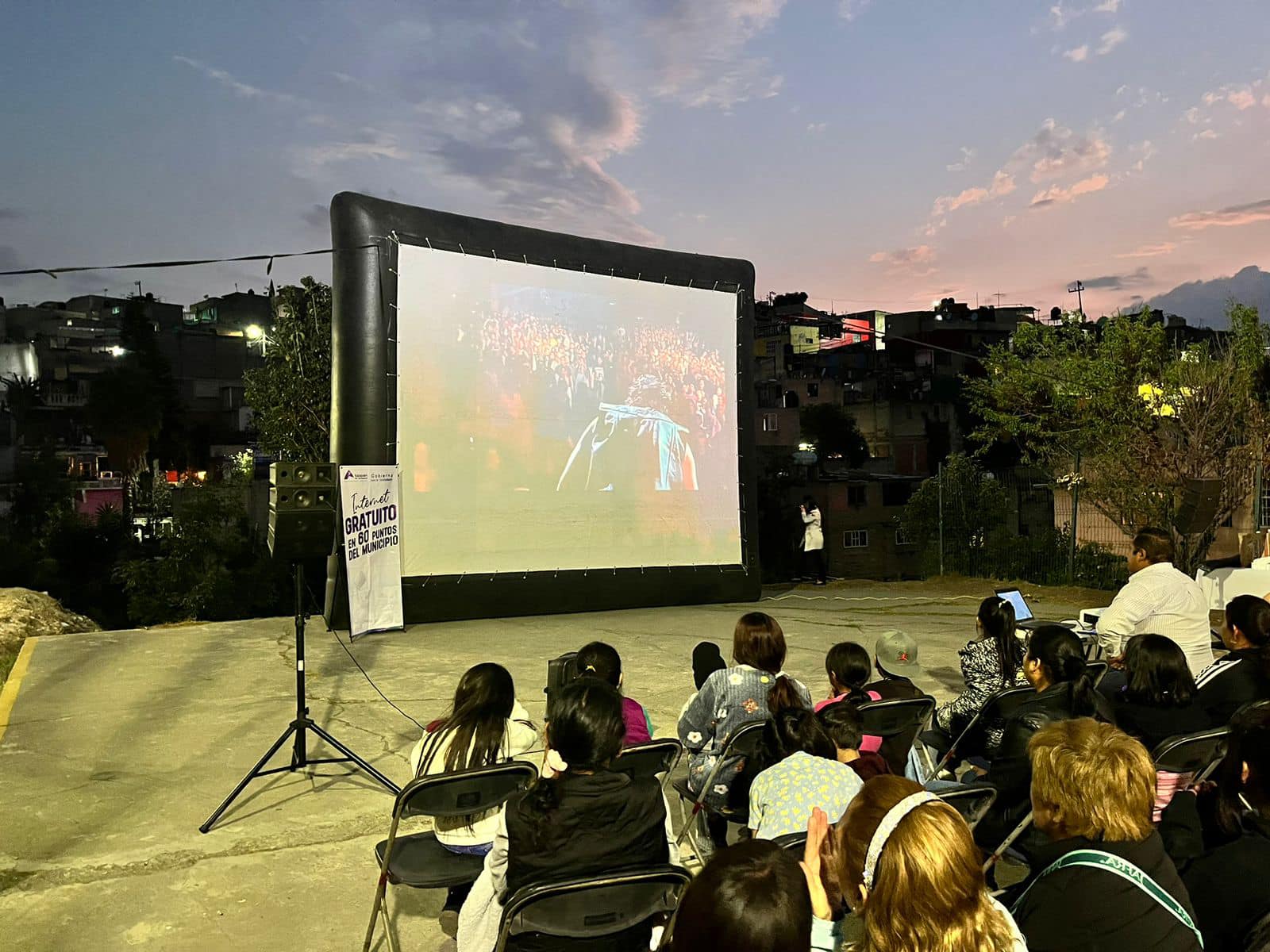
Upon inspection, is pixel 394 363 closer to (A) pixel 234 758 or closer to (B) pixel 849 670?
(A) pixel 234 758

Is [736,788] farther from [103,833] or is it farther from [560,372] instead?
[560,372]

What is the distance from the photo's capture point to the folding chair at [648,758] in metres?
2.83

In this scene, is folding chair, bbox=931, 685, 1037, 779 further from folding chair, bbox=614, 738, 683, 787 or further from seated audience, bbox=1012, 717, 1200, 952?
seated audience, bbox=1012, 717, 1200, 952

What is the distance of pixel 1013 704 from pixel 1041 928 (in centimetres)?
179

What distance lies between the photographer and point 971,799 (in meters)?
2.59

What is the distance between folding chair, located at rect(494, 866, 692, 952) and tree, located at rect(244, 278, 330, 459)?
12.0m

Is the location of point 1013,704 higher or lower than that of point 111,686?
higher

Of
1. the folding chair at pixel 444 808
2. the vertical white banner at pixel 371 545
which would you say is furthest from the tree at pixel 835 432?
the folding chair at pixel 444 808

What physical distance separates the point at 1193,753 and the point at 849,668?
116cm

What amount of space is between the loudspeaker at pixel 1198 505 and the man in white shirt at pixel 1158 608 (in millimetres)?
7085

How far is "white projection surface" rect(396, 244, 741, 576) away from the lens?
9.45 metres

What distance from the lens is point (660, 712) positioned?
19.7 feet

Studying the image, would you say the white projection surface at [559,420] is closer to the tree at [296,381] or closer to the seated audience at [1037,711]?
the tree at [296,381]


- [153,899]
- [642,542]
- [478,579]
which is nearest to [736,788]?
[153,899]
